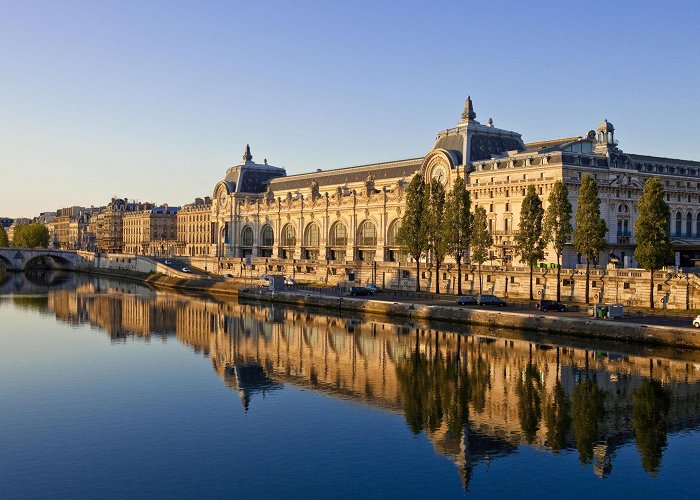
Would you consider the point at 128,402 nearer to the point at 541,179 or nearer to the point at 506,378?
the point at 506,378

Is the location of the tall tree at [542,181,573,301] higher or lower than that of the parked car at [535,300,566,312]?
higher

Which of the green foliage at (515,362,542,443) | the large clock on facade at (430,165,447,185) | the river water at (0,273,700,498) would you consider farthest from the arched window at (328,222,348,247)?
the green foliage at (515,362,542,443)

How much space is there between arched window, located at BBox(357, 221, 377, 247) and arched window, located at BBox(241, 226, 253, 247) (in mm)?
41193

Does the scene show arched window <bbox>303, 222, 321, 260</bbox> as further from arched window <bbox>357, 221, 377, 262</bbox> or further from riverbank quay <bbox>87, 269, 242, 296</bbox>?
riverbank quay <bbox>87, 269, 242, 296</bbox>

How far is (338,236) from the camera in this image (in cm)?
14488

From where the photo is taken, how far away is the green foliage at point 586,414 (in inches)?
1502

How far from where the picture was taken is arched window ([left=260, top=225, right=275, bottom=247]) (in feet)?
544

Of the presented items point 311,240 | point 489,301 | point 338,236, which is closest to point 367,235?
point 338,236

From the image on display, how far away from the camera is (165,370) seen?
57.6 metres

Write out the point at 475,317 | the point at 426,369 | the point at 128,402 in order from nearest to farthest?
the point at 128,402 < the point at 426,369 < the point at 475,317

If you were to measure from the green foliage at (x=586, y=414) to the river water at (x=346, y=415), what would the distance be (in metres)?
0.15

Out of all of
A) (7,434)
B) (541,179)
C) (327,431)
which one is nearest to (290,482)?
(327,431)

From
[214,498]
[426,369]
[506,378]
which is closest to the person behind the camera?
[214,498]

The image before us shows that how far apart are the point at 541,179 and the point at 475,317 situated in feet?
111
